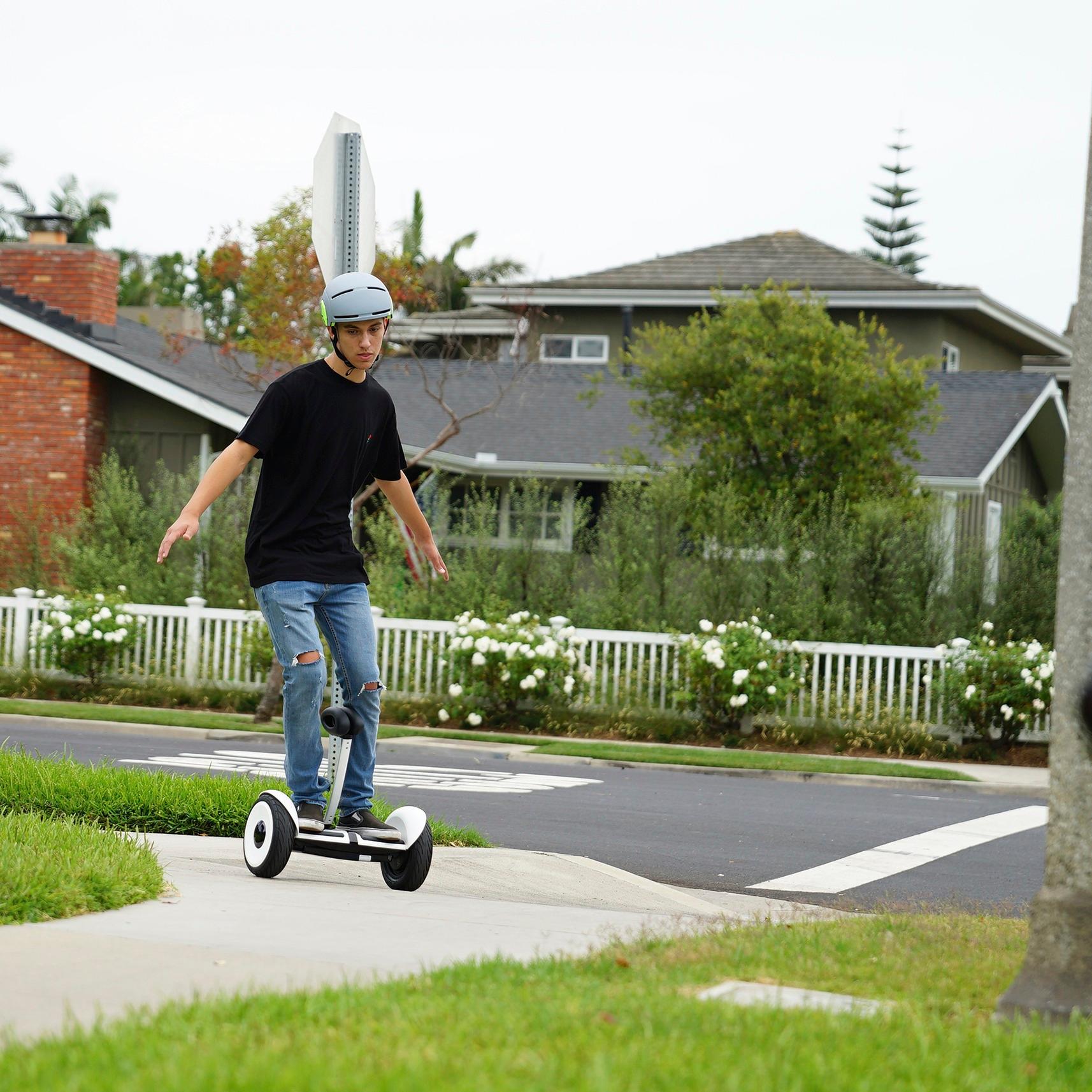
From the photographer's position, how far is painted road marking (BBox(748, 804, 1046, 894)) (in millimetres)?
8102

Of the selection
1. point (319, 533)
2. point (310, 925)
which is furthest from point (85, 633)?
point (310, 925)

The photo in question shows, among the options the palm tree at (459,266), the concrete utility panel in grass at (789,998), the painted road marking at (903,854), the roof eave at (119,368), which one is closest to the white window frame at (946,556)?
the painted road marking at (903,854)

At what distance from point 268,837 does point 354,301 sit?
83.6 inches

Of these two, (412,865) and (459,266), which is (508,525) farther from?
(459,266)

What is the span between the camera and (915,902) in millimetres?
7301

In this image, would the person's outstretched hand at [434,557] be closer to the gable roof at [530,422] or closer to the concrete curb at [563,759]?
the concrete curb at [563,759]

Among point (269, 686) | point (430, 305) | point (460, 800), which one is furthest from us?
point (430, 305)

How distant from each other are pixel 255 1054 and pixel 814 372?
54.4ft

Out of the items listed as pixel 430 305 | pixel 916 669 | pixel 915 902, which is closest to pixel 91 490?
pixel 430 305

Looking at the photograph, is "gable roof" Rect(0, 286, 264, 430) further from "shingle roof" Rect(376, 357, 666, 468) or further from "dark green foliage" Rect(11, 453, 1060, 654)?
"shingle roof" Rect(376, 357, 666, 468)

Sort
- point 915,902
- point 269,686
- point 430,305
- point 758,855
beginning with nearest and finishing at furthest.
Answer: point 915,902, point 758,855, point 269,686, point 430,305

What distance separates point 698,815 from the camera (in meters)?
10.8

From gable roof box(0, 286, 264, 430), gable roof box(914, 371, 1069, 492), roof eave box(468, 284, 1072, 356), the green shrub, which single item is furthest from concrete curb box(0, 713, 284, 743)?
roof eave box(468, 284, 1072, 356)

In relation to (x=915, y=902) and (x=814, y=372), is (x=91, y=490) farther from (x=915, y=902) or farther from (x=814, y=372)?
(x=915, y=902)
